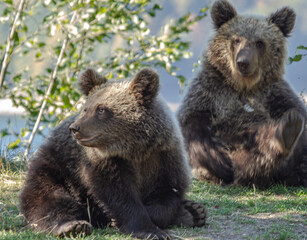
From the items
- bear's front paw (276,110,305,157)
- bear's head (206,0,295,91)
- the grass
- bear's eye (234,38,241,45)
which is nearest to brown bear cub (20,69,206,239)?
the grass

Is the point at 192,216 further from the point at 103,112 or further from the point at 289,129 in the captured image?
the point at 289,129

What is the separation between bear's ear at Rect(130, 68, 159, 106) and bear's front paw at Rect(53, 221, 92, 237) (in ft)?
3.76

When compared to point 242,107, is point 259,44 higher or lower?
higher

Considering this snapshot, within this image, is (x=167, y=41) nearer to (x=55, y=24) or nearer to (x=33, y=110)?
(x=55, y=24)

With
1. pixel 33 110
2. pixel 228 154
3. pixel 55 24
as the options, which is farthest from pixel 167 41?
pixel 228 154

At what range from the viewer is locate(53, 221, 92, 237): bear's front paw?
4.14 meters

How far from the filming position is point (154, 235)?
4.07m

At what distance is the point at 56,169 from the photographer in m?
4.72

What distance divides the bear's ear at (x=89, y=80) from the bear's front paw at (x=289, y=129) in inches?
82.2

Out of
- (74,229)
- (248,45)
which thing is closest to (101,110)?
(74,229)

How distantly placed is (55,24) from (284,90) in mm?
4057

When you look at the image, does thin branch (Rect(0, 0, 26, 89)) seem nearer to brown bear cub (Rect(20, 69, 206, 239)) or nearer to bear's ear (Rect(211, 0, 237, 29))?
bear's ear (Rect(211, 0, 237, 29))

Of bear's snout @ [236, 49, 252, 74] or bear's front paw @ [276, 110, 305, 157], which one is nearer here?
bear's front paw @ [276, 110, 305, 157]

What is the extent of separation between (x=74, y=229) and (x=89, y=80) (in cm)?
138
